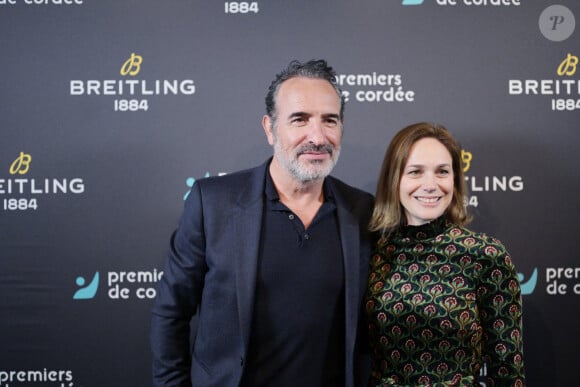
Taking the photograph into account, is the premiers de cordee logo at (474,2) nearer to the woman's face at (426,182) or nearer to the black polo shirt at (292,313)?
the woman's face at (426,182)

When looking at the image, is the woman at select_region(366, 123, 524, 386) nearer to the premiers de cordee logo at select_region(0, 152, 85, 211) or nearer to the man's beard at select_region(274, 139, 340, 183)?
the man's beard at select_region(274, 139, 340, 183)

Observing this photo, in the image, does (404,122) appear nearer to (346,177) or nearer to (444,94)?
(444,94)

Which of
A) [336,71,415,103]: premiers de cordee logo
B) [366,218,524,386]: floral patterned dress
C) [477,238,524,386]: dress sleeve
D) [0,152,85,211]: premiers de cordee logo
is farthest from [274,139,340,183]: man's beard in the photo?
[0,152,85,211]: premiers de cordee logo

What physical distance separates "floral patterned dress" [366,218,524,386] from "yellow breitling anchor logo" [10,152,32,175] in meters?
1.67

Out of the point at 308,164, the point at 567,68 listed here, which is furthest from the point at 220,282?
the point at 567,68

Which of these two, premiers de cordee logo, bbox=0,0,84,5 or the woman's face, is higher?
premiers de cordee logo, bbox=0,0,84,5

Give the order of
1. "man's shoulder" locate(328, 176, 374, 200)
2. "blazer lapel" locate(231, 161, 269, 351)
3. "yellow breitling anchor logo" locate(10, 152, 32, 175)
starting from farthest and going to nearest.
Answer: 1. "yellow breitling anchor logo" locate(10, 152, 32, 175)
2. "man's shoulder" locate(328, 176, 374, 200)
3. "blazer lapel" locate(231, 161, 269, 351)

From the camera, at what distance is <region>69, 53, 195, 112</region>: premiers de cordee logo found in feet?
7.32

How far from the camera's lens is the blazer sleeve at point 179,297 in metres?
1.65

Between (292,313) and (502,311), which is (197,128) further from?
(502,311)

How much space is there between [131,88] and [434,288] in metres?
1.60

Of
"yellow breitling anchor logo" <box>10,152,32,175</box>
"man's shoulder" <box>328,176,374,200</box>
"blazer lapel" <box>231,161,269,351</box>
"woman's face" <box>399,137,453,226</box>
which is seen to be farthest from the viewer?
"yellow breitling anchor logo" <box>10,152,32,175</box>

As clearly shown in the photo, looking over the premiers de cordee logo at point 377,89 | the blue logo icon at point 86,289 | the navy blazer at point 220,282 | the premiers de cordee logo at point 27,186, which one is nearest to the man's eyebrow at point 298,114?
the navy blazer at point 220,282

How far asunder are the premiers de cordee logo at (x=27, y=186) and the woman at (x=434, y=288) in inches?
56.5
